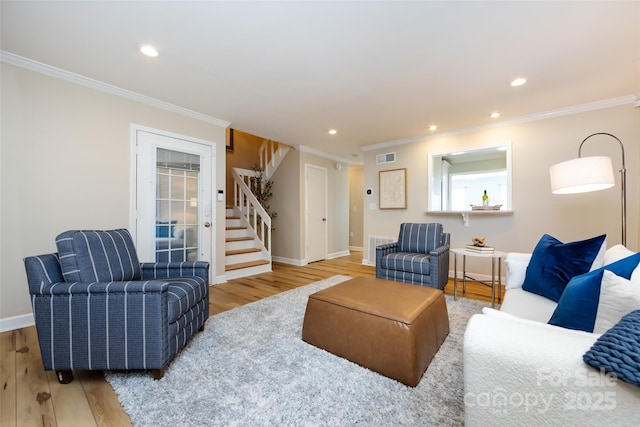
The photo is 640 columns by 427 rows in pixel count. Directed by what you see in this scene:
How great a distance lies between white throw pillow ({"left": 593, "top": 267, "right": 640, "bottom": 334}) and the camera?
0.79 meters

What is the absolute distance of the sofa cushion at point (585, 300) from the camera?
0.93 meters

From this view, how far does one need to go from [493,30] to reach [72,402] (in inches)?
140

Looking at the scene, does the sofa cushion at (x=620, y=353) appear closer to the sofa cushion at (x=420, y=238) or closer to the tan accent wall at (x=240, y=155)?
the sofa cushion at (x=420, y=238)

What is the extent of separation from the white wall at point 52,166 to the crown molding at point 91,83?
5 cm

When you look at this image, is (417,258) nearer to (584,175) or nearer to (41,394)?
(584,175)

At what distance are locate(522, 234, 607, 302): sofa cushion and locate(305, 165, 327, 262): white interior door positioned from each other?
387cm

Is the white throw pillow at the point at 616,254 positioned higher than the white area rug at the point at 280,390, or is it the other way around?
the white throw pillow at the point at 616,254

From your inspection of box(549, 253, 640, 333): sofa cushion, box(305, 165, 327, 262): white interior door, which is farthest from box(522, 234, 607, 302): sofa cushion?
box(305, 165, 327, 262): white interior door

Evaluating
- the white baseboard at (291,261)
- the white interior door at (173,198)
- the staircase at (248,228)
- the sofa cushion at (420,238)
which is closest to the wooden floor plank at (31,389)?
the white interior door at (173,198)

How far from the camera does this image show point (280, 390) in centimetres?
147

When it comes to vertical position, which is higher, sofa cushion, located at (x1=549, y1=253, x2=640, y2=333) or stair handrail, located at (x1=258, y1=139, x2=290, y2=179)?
stair handrail, located at (x1=258, y1=139, x2=290, y2=179)

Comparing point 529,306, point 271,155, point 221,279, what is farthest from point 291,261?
point 529,306

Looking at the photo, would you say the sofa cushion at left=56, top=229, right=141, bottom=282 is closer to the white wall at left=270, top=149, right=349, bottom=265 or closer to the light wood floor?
the light wood floor

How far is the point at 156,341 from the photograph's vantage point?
1526mm
